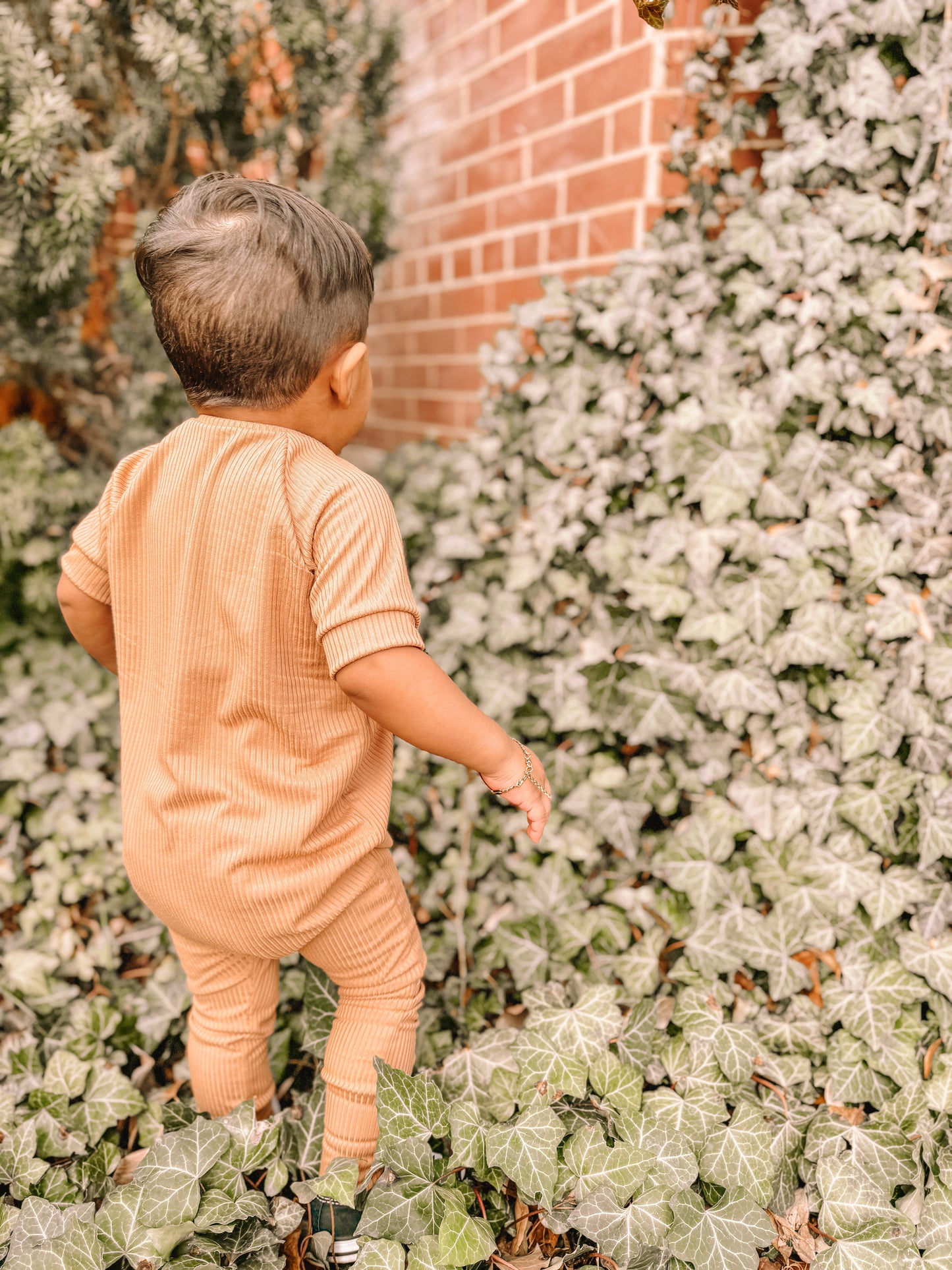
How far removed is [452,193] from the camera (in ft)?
9.56

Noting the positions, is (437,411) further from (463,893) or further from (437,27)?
(463,893)

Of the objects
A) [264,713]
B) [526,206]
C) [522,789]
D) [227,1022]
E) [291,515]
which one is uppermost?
[526,206]

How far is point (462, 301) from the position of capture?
2873 millimetres

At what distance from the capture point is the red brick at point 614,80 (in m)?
1.97

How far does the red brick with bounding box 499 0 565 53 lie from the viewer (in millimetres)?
2293

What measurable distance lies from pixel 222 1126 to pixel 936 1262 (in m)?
1.07

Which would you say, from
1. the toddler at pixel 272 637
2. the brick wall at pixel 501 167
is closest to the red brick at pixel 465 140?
the brick wall at pixel 501 167

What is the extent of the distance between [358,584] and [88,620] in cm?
57

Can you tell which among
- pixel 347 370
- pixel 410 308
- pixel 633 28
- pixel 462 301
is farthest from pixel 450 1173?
pixel 410 308

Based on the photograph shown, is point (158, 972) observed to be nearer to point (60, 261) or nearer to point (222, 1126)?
point (222, 1126)

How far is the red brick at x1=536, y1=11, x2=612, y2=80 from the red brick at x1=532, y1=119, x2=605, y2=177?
0.50ft

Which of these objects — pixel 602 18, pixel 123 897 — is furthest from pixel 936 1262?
pixel 602 18

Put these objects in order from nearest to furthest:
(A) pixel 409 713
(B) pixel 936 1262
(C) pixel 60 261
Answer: (A) pixel 409 713 < (B) pixel 936 1262 < (C) pixel 60 261

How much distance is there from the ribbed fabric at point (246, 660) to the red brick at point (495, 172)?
1.78 m
